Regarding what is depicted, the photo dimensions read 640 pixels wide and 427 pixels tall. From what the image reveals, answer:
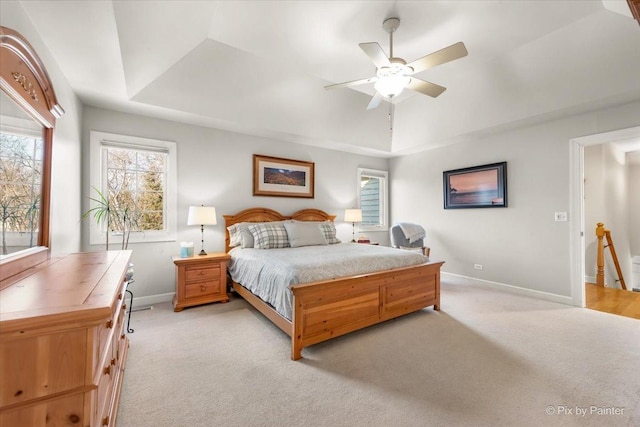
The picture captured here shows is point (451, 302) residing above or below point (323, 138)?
below

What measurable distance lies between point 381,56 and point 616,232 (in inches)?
242

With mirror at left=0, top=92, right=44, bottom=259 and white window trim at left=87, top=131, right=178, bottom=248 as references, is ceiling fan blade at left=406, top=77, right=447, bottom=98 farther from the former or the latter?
white window trim at left=87, top=131, right=178, bottom=248

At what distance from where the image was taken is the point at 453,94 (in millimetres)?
3924

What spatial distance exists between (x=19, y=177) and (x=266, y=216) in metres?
3.05

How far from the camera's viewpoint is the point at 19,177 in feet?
4.90

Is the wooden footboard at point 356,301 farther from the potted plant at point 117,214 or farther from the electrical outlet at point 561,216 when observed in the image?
the potted plant at point 117,214

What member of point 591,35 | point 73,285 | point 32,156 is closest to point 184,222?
point 32,156

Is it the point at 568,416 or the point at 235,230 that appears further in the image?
the point at 235,230

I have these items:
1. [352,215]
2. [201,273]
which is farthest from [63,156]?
[352,215]

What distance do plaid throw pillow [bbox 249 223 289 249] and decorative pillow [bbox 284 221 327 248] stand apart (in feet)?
0.29

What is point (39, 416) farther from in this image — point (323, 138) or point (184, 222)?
point (323, 138)

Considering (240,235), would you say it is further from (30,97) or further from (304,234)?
(30,97)

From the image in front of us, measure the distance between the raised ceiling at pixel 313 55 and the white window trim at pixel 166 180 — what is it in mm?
381

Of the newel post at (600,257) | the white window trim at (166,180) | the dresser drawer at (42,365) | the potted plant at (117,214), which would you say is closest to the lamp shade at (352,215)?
the white window trim at (166,180)
